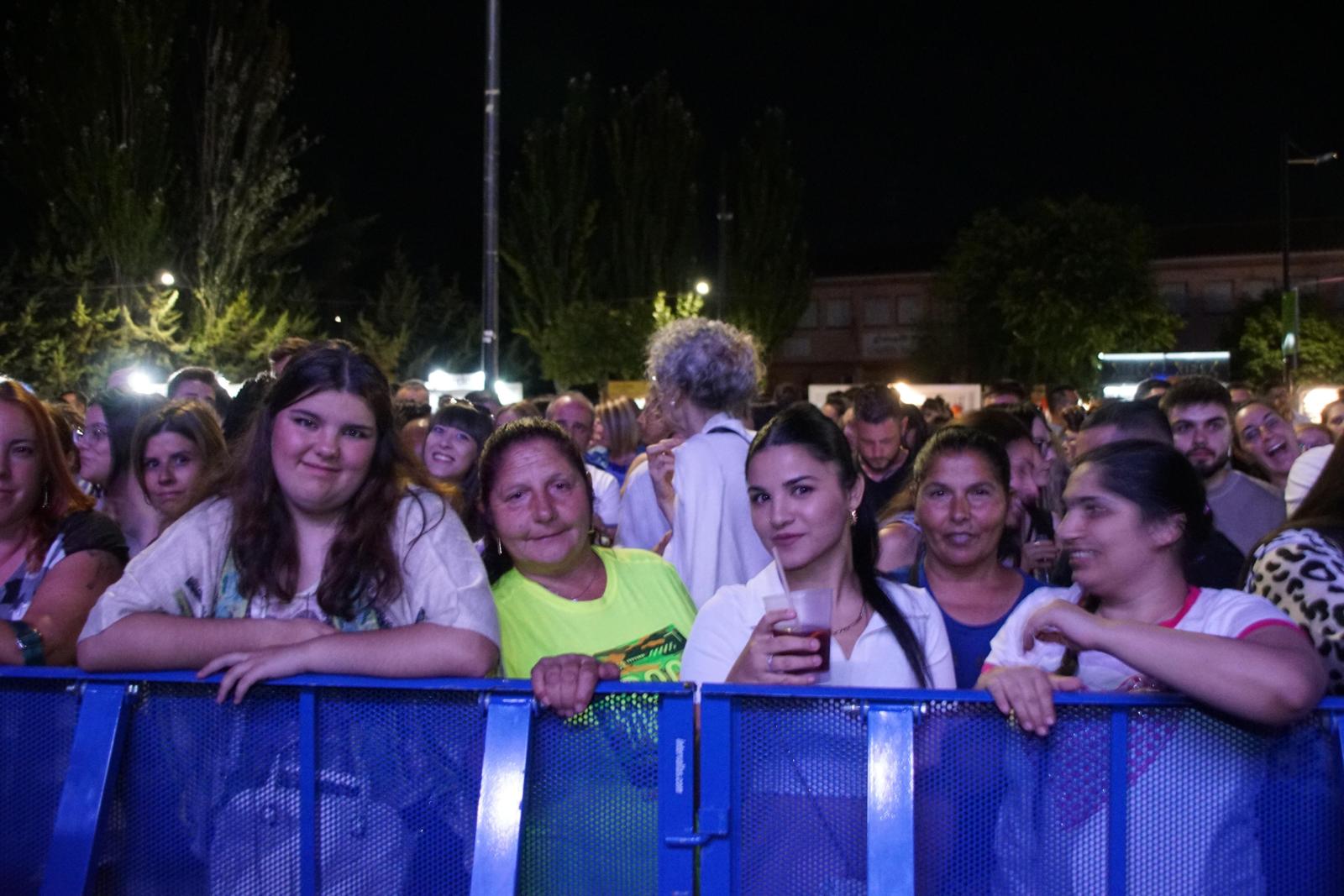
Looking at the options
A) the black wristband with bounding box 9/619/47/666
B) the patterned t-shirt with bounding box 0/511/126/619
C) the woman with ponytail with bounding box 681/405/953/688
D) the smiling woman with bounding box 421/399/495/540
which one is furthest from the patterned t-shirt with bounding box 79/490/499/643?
the smiling woman with bounding box 421/399/495/540

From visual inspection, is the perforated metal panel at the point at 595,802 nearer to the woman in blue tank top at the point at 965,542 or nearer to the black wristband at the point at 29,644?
the woman in blue tank top at the point at 965,542

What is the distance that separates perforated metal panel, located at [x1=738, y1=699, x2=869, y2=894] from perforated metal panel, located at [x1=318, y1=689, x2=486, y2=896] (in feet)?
1.97

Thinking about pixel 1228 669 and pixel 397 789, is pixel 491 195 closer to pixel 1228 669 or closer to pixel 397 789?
pixel 397 789

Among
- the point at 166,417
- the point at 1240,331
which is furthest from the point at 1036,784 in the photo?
the point at 1240,331

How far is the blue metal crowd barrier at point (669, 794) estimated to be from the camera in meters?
2.59

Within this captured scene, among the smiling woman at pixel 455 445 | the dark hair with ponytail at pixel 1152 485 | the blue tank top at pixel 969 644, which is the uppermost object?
the smiling woman at pixel 455 445

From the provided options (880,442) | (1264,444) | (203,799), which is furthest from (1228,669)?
(1264,444)

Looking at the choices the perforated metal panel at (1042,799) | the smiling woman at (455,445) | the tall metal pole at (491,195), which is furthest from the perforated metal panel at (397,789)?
the tall metal pole at (491,195)

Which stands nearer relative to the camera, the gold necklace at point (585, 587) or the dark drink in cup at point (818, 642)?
the dark drink in cup at point (818, 642)

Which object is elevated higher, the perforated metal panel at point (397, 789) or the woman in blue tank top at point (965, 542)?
the woman in blue tank top at point (965, 542)

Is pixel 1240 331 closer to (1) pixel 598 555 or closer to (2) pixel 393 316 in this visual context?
(2) pixel 393 316

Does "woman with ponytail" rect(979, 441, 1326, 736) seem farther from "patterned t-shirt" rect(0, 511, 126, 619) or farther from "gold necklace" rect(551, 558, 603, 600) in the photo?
"patterned t-shirt" rect(0, 511, 126, 619)

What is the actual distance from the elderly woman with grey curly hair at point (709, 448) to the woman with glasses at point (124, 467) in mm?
1976

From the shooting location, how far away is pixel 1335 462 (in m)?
3.32
